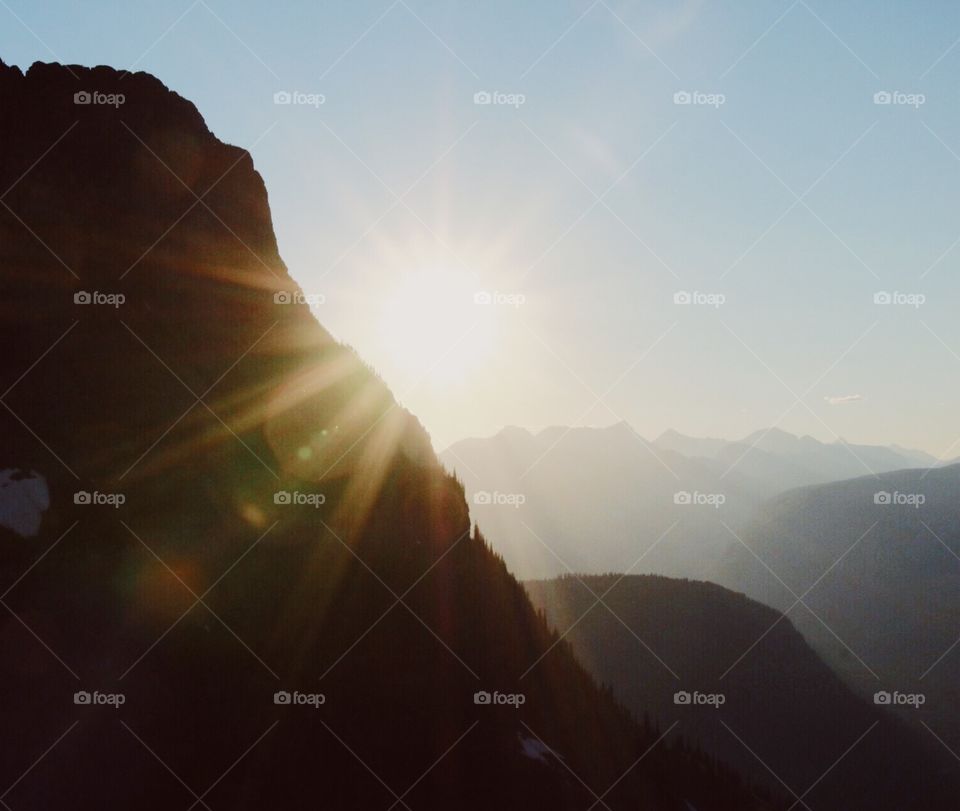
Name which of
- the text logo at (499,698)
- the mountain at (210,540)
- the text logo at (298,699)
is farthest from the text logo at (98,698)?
the text logo at (499,698)

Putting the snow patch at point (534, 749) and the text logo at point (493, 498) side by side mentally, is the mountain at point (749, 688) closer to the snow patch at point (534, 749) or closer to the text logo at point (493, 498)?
the snow patch at point (534, 749)

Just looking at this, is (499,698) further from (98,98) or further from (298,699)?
(98,98)

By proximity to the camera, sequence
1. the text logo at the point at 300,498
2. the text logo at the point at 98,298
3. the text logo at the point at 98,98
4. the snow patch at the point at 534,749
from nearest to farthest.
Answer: the snow patch at the point at 534,749, the text logo at the point at 98,298, the text logo at the point at 300,498, the text logo at the point at 98,98

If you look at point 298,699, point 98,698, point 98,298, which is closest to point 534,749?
point 298,699

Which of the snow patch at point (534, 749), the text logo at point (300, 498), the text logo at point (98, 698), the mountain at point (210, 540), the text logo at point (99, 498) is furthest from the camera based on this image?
the text logo at point (300, 498)

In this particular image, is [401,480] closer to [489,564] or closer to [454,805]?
[489,564]

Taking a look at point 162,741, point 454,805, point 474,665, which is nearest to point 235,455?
point 162,741

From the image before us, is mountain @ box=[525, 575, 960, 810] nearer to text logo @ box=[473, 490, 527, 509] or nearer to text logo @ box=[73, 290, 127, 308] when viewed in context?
text logo @ box=[473, 490, 527, 509]
